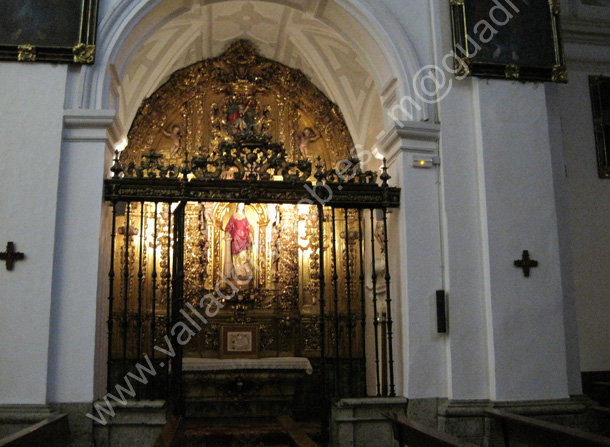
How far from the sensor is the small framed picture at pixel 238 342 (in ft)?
34.9

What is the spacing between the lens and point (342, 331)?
1093cm

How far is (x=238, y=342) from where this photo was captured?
1071 cm

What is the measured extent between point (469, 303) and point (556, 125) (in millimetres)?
2704

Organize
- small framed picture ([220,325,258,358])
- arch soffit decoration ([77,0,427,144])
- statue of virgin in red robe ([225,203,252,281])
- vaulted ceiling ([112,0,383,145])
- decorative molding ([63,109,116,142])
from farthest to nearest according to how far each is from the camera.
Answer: statue of virgin in red robe ([225,203,252,281]) → small framed picture ([220,325,258,358]) → vaulted ceiling ([112,0,383,145]) → arch soffit decoration ([77,0,427,144]) → decorative molding ([63,109,116,142])

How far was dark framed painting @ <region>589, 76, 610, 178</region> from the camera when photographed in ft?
30.5

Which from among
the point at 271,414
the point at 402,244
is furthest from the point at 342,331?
the point at 402,244

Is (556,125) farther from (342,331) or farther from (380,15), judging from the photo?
(342,331)

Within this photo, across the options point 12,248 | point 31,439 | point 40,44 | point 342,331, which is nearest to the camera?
point 31,439

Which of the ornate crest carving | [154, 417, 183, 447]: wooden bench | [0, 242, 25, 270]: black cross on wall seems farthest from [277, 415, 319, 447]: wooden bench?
the ornate crest carving

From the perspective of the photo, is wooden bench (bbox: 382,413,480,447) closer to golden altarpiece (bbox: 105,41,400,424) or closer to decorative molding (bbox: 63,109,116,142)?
golden altarpiece (bbox: 105,41,400,424)

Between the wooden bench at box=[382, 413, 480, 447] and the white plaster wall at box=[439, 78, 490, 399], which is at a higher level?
the white plaster wall at box=[439, 78, 490, 399]

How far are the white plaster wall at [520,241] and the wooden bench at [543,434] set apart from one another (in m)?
1.05

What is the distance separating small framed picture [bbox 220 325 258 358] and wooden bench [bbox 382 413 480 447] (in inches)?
194

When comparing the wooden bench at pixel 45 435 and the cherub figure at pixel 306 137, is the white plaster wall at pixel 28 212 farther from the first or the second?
the cherub figure at pixel 306 137
